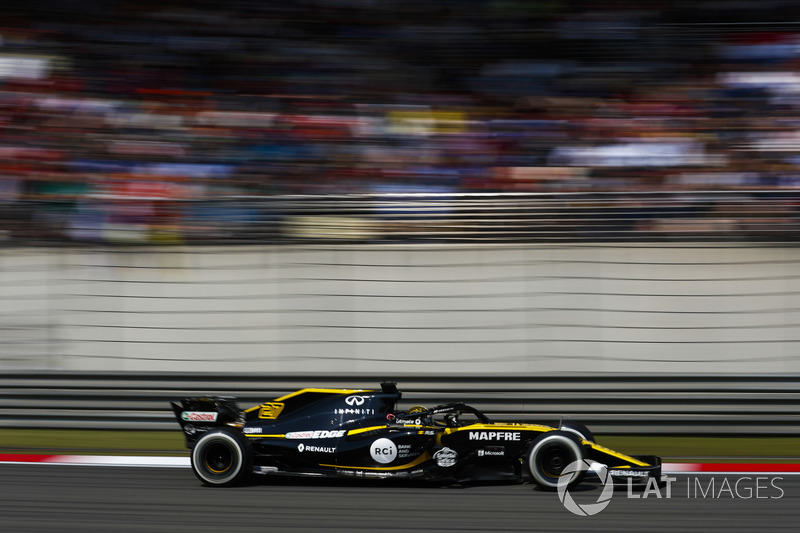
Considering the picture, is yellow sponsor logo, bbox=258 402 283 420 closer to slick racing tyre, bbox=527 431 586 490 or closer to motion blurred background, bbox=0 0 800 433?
motion blurred background, bbox=0 0 800 433

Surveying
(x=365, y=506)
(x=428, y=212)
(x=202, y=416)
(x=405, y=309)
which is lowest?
(x=365, y=506)

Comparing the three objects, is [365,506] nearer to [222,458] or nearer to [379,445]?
[379,445]

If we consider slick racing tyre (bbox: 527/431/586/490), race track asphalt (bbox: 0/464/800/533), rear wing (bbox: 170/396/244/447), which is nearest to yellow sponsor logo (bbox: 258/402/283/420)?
rear wing (bbox: 170/396/244/447)

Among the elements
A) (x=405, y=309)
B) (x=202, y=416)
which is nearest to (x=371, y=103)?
(x=405, y=309)

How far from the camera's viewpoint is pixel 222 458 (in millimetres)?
6273

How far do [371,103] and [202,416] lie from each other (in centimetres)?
452

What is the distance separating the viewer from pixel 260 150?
9461 mm

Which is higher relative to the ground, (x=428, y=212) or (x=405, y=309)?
(x=428, y=212)

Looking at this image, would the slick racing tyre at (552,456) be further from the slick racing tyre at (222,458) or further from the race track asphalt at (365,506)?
the slick racing tyre at (222,458)

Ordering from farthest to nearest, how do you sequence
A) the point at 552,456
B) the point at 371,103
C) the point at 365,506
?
the point at 371,103 → the point at 552,456 → the point at 365,506

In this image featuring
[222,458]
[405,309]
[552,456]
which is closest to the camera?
[552,456]

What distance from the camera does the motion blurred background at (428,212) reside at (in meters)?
7.87

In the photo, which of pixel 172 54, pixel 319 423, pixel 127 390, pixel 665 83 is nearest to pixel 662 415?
pixel 319 423

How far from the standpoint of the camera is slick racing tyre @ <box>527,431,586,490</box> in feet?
18.7
